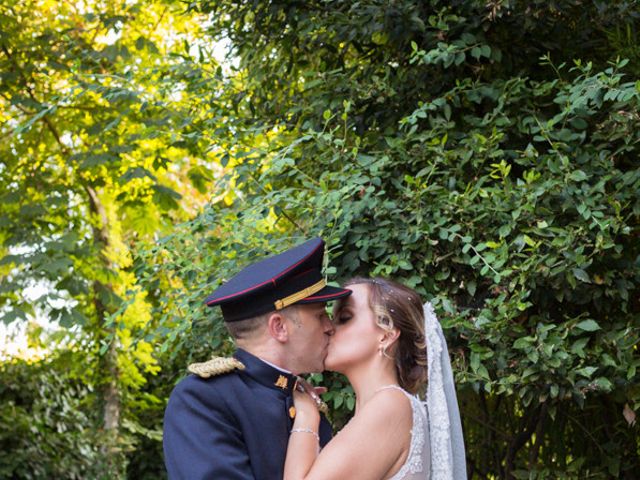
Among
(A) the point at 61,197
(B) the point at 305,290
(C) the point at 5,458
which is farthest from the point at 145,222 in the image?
(B) the point at 305,290

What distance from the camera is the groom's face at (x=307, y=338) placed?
2426 mm

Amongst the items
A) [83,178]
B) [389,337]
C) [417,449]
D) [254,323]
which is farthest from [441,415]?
[83,178]

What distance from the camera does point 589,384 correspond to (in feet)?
12.2

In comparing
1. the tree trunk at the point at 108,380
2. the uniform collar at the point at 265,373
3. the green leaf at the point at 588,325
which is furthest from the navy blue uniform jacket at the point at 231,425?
the tree trunk at the point at 108,380

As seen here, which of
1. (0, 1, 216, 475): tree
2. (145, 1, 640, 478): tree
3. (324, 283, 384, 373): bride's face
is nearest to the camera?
(324, 283, 384, 373): bride's face

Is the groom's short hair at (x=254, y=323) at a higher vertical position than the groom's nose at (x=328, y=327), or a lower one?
higher

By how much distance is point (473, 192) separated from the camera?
4.03 m

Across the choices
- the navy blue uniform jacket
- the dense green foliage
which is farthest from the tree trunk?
the navy blue uniform jacket

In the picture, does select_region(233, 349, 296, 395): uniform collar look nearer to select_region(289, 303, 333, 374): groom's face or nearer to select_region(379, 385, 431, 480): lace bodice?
select_region(289, 303, 333, 374): groom's face

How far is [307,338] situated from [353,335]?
27 cm

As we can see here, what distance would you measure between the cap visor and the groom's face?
3cm

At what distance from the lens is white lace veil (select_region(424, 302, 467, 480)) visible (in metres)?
2.67

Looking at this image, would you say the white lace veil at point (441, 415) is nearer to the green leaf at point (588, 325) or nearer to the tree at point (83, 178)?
the green leaf at point (588, 325)

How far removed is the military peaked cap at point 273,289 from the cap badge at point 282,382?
18 centimetres
